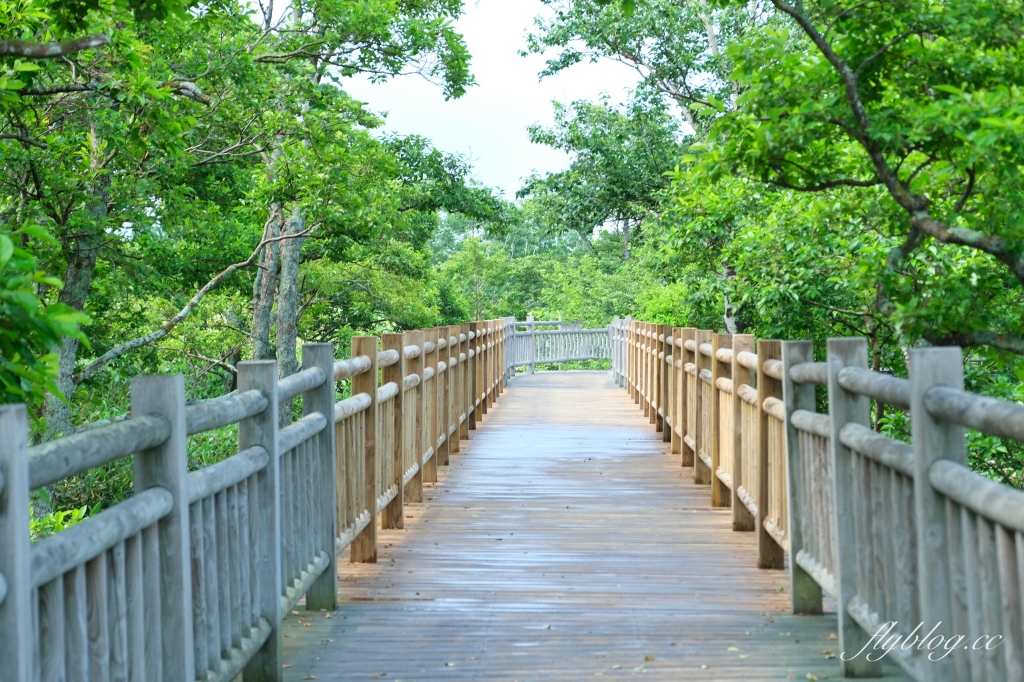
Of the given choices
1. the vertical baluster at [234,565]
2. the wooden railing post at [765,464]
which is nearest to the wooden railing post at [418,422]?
the wooden railing post at [765,464]

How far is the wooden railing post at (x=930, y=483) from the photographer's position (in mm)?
3027

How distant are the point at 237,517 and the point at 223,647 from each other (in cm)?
42

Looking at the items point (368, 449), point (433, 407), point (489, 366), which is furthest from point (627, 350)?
point (368, 449)

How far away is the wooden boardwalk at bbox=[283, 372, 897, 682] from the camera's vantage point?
14.1 feet

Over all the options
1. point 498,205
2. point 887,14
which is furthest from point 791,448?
point 498,205

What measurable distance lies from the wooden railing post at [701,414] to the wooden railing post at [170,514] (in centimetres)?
558

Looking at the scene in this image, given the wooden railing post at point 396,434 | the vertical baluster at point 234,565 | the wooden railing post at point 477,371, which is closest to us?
the vertical baluster at point 234,565

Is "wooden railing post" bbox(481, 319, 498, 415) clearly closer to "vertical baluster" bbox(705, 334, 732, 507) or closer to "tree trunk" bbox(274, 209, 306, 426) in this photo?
"tree trunk" bbox(274, 209, 306, 426)

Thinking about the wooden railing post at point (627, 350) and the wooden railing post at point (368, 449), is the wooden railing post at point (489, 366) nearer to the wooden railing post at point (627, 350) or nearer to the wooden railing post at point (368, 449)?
the wooden railing post at point (627, 350)

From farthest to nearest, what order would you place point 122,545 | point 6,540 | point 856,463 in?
1. point 856,463
2. point 122,545
3. point 6,540

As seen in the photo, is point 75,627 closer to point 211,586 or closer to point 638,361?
point 211,586

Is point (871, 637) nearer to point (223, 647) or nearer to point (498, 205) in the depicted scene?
point (223, 647)

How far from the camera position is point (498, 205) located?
21266 millimetres

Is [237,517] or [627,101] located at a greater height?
[627,101]
